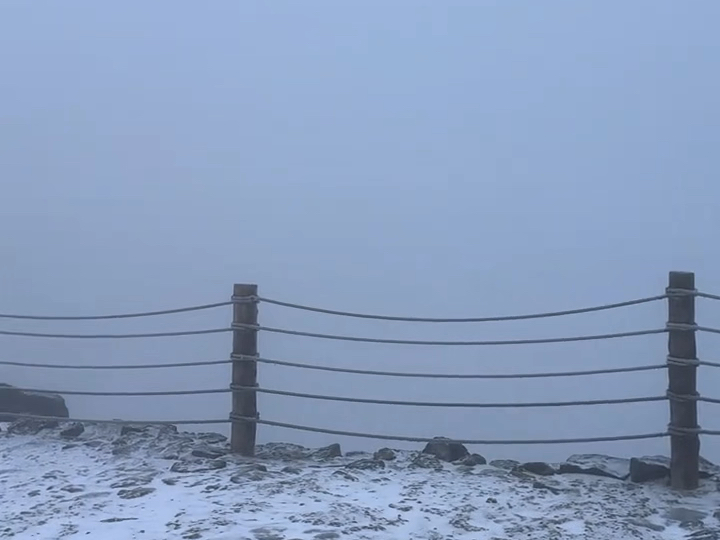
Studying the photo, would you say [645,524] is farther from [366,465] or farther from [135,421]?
[135,421]

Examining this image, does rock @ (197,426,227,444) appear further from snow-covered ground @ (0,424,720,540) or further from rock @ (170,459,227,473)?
rock @ (170,459,227,473)

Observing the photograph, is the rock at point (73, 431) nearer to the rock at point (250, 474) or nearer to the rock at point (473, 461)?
the rock at point (250, 474)

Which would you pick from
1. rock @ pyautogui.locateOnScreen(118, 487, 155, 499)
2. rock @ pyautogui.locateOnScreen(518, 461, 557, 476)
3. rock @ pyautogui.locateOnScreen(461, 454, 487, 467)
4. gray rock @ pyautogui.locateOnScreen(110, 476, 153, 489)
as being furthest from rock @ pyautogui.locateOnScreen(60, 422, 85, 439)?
rock @ pyautogui.locateOnScreen(518, 461, 557, 476)

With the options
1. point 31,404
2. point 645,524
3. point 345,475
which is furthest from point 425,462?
point 31,404

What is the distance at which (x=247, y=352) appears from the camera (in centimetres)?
536

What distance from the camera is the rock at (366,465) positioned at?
5.21 m

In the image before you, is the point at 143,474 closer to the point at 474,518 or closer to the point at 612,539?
the point at 474,518

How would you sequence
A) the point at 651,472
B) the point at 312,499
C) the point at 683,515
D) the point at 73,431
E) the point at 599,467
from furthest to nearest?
1. the point at 73,431
2. the point at 599,467
3. the point at 651,472
4. the point at 312,499
5. the point at 683,515

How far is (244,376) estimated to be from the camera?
5.36m

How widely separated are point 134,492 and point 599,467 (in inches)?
104

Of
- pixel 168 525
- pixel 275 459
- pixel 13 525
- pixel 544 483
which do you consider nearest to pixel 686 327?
pixel 544 483

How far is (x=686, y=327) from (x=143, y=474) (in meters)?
3.15

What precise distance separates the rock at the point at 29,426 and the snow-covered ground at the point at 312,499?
0.51 meters

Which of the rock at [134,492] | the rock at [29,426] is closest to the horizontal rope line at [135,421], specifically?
the rock at [29,426]
